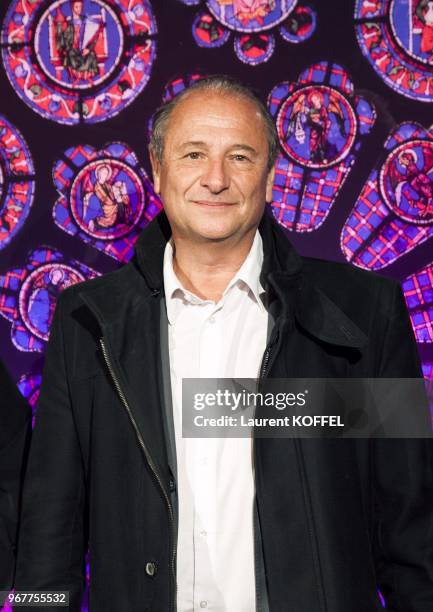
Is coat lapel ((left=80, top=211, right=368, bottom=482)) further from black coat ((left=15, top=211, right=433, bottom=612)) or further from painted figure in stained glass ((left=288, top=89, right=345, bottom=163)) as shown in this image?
painted figure in stained glass ((left=288, top=89, right=345, bottom=163))

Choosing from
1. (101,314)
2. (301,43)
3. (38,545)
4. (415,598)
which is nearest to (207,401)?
(101,314)

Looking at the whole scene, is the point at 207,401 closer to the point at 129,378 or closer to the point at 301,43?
the point at 129,378

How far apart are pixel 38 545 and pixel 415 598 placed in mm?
991

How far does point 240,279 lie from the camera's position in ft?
7.61

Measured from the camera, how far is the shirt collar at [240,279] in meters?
2.32

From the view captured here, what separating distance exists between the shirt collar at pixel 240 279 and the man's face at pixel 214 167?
0.09m

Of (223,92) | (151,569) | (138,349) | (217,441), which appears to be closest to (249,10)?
(223,92)

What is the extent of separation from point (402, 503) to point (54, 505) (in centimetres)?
92

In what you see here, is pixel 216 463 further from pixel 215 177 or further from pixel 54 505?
pixel 215 177

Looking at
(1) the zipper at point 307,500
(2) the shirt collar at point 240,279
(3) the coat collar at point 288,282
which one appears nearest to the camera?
(1) the zipper at point 307,500

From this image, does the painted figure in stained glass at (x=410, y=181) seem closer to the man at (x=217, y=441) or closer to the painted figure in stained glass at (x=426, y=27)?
the painted figure in stained glass at (x=426, y=27)

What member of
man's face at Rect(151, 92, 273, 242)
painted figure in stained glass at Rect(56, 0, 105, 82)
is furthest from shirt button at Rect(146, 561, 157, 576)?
painted figure in stained glass at Rect(56, 0, 105, 82)

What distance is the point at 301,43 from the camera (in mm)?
2900

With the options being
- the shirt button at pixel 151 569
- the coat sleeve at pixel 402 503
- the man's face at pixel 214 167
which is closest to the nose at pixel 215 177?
the man's face at pixel 214 167
